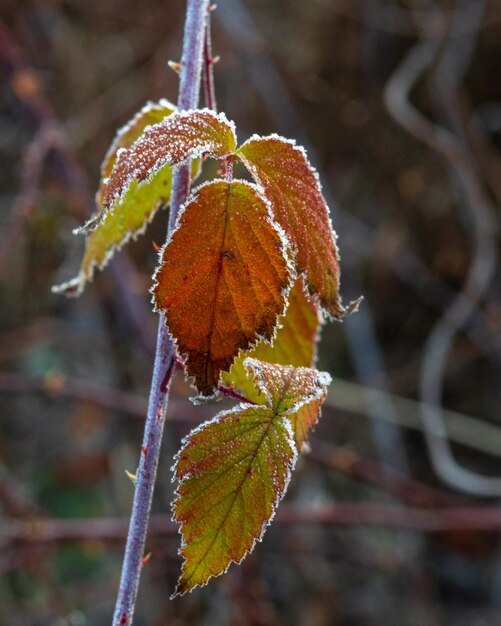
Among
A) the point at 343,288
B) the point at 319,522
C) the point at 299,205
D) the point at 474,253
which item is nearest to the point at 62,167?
the point at 343,288

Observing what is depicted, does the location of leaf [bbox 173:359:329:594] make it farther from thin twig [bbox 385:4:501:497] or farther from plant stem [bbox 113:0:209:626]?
thin twig [bbox 385:4:501:497]

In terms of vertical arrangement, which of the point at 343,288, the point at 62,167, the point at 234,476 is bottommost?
the point at 234,476

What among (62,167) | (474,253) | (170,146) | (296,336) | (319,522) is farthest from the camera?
(474,253)

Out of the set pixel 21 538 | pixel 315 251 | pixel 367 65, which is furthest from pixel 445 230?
pixel 315 251

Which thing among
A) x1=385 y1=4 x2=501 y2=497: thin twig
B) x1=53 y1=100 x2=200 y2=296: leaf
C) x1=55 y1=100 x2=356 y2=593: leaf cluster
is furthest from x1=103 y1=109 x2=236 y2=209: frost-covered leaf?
x1=385 y1=4 x2=501 y2=497: thin twig

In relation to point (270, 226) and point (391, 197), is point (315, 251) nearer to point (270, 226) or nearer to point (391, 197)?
point (270, 226)

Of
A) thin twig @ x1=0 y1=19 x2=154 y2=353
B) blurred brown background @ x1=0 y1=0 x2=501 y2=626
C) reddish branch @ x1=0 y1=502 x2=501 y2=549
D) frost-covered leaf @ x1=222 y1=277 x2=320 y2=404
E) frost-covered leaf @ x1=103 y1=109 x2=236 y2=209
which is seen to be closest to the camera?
frost-covered leaf @ x1=103 y1=109 x2=236 y2=209

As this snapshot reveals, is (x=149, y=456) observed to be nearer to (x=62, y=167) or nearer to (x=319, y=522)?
(x=319, y=522)
